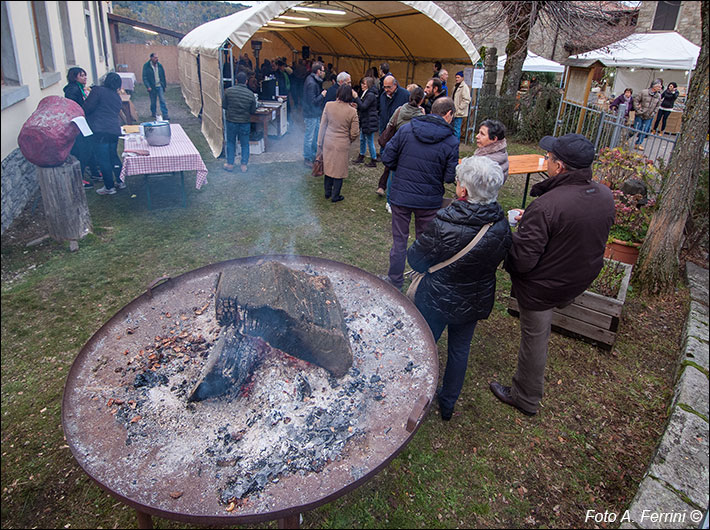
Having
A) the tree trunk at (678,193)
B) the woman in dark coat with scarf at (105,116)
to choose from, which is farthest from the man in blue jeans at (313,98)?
the tree trunk at (678,193)

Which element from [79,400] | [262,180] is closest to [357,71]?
[262,180]

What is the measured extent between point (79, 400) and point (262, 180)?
6.68 metres

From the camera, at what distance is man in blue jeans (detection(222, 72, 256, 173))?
8.21 meters

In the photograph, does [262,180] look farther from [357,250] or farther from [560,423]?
[560,423]

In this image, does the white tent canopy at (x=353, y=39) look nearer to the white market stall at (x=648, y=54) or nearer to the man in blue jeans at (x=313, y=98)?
the man in blue jeans at (x=313, y=98)

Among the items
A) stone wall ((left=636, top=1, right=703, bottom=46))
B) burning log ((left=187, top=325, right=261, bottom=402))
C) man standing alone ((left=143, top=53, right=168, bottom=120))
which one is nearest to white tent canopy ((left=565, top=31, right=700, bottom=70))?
stone wall ((left=636, top=1, right=703, bottom=46))

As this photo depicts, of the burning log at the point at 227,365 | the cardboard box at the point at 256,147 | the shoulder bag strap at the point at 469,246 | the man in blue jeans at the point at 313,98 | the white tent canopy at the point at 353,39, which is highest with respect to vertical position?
the white tent canopy at the point at 353,39

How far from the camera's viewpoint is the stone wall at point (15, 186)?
19.9 ft

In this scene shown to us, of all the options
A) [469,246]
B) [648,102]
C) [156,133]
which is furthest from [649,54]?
[469,246]

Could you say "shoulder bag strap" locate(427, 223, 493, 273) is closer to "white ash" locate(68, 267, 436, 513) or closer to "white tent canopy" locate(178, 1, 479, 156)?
"white ash" locate(68, 267, 436, 513)

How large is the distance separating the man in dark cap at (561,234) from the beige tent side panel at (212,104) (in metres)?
7.90

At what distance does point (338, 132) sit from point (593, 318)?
4.76 m

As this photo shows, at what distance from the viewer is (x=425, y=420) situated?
3498mm

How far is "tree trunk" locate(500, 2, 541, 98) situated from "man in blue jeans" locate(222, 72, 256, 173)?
901cm
